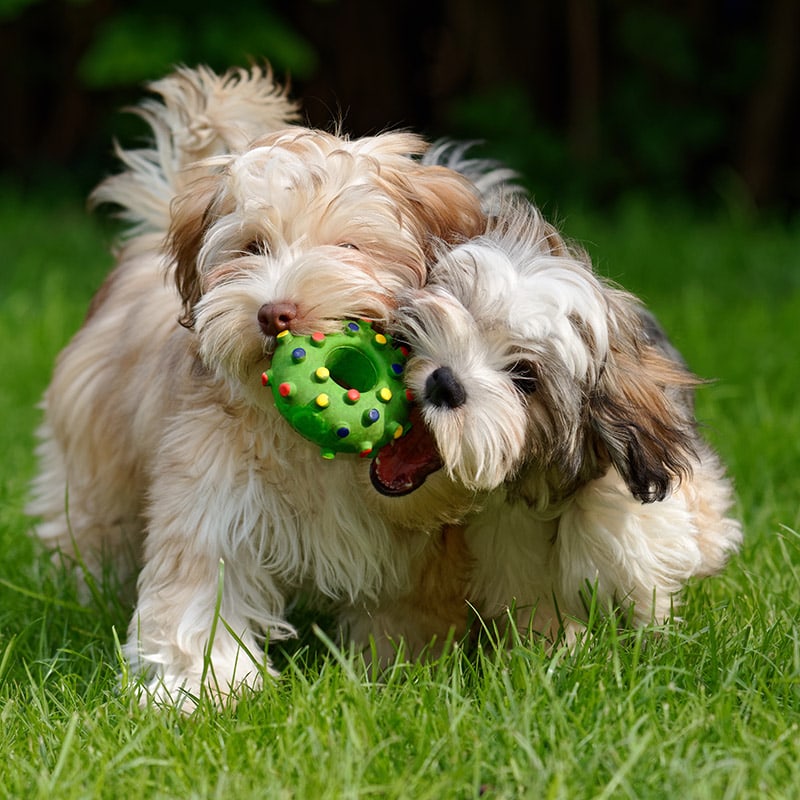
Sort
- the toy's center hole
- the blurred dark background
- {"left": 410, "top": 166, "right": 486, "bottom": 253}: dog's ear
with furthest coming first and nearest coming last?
1. the blurred dark background
2. {"left": 410, "top": 166, "right": 486, "bottom": 253}: dog's ear
3. the toy's center hole

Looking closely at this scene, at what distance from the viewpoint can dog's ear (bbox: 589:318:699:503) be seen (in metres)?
2.82

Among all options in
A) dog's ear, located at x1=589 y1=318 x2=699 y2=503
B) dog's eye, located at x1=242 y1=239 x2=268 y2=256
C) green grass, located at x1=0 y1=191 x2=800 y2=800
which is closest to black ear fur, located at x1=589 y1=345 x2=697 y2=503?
dog's ear, located at x1=589 y1=318 x2=699 y2=503

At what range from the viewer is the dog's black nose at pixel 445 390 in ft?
8.50

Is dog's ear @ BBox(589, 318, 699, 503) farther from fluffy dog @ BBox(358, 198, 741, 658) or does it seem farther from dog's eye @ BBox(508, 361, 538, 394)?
dog's eye @ BBox(508, 361, 538, 394)

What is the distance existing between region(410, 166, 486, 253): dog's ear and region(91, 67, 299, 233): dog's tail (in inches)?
28.1

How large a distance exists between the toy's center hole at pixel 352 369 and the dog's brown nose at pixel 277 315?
0.10 metres

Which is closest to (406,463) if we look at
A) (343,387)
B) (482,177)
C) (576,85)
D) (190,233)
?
(343,387)

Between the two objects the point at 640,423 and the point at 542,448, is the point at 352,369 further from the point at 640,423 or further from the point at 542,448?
the point at 640,423

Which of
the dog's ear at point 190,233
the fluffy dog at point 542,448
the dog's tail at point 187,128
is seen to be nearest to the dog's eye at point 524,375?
the fluffy dog at point 542,448

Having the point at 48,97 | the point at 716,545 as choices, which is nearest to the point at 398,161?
the point at 716,545

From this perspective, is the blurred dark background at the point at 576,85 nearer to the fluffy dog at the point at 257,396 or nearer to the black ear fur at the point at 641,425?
the fluffy dog at the point at 257,396

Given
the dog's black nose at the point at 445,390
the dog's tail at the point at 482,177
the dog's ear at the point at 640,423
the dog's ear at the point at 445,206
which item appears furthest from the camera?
the dog's tail at the point at 482,177

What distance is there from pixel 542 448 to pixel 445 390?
30 cm

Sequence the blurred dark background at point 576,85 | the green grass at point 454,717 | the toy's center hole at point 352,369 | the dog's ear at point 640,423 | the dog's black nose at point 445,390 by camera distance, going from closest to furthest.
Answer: the green grass at point 454,717, the dog's black nose at point 445,390, the toy's center hole at point 352,369, the dog's ear at point 640,423, the blurred dark background at point 576,85
